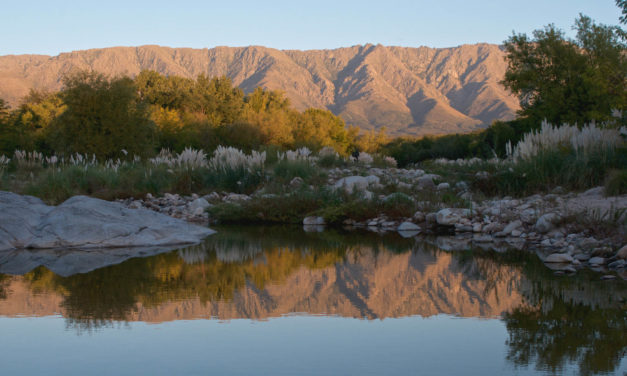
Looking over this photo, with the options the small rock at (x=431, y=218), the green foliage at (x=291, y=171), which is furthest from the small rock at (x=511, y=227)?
the green foliage at (x=291, y=171)

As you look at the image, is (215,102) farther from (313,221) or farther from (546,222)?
(546,222)

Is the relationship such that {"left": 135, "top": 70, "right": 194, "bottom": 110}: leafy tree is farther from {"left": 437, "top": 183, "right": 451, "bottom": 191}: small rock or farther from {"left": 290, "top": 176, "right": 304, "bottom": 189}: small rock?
{"left": 437, "top": 183, "right": 451, "bottom": 191}: small rock

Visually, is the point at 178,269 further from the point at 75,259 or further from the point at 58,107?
the point at 58,107

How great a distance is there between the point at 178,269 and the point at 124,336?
2606 millimetres

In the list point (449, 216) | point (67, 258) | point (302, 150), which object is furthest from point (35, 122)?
point (449, 216)

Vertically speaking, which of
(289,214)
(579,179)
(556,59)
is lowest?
(289,214)

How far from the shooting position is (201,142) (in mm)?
34000

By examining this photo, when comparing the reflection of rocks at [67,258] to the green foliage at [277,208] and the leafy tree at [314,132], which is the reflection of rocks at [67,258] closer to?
the green foliage at [277,208]

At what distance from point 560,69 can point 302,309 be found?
1970 centimetres

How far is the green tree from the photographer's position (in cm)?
2267

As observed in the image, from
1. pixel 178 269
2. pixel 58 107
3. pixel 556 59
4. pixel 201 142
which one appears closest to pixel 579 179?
pixel 178 269

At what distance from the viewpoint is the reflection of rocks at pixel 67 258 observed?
6.70m

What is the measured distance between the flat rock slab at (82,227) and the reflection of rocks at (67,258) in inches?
7.0

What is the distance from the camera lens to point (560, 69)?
21.4 m
